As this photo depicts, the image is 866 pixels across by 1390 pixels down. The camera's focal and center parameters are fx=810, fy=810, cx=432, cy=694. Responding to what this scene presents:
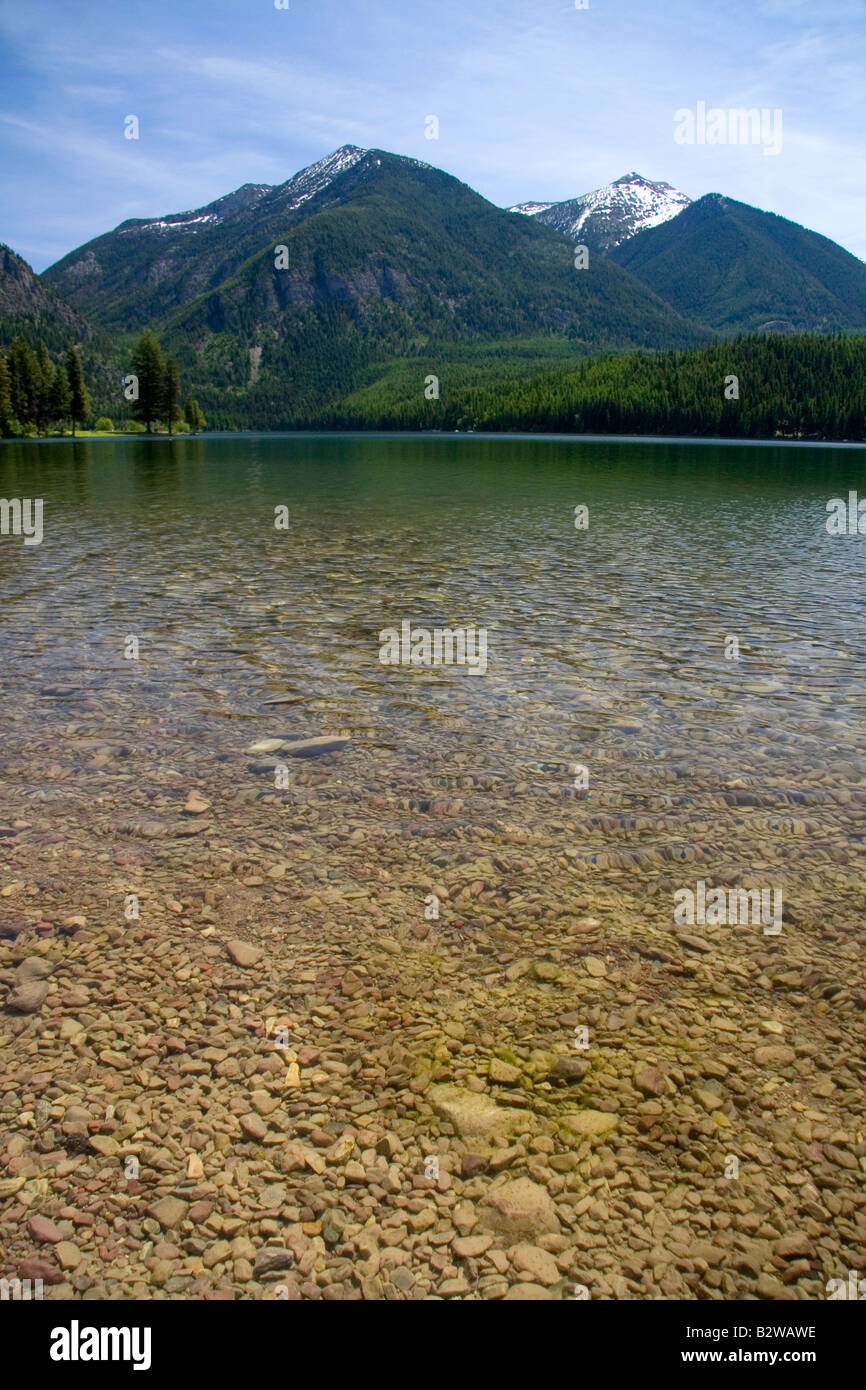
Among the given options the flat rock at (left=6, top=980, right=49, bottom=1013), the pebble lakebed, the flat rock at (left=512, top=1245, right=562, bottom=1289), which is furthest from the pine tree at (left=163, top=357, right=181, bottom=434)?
the flat rock at (left=512, top=1245, right=562, bottom=1289)

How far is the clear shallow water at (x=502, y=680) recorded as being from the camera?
994cm

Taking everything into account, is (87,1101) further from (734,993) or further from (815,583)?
(815,583)

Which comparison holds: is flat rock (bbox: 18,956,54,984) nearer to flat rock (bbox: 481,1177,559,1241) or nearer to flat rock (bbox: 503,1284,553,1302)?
flat rock (bbox: 481,1177,559,1241)

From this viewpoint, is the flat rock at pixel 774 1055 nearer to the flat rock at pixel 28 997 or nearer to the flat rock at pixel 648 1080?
the flat rock at pixel 648 1080

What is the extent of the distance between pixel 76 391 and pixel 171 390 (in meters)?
21.8

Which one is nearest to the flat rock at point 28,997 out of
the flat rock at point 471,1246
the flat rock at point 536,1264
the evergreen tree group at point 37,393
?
the flat rock at point 471,1246

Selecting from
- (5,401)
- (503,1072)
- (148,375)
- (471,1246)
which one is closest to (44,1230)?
(471,1246)

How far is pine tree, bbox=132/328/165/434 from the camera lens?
162750 mm

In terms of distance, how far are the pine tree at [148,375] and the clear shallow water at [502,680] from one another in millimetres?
144460

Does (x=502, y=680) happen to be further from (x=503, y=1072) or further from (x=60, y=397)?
(x=60, y=397)

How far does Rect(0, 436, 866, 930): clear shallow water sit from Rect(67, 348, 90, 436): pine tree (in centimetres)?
13942
